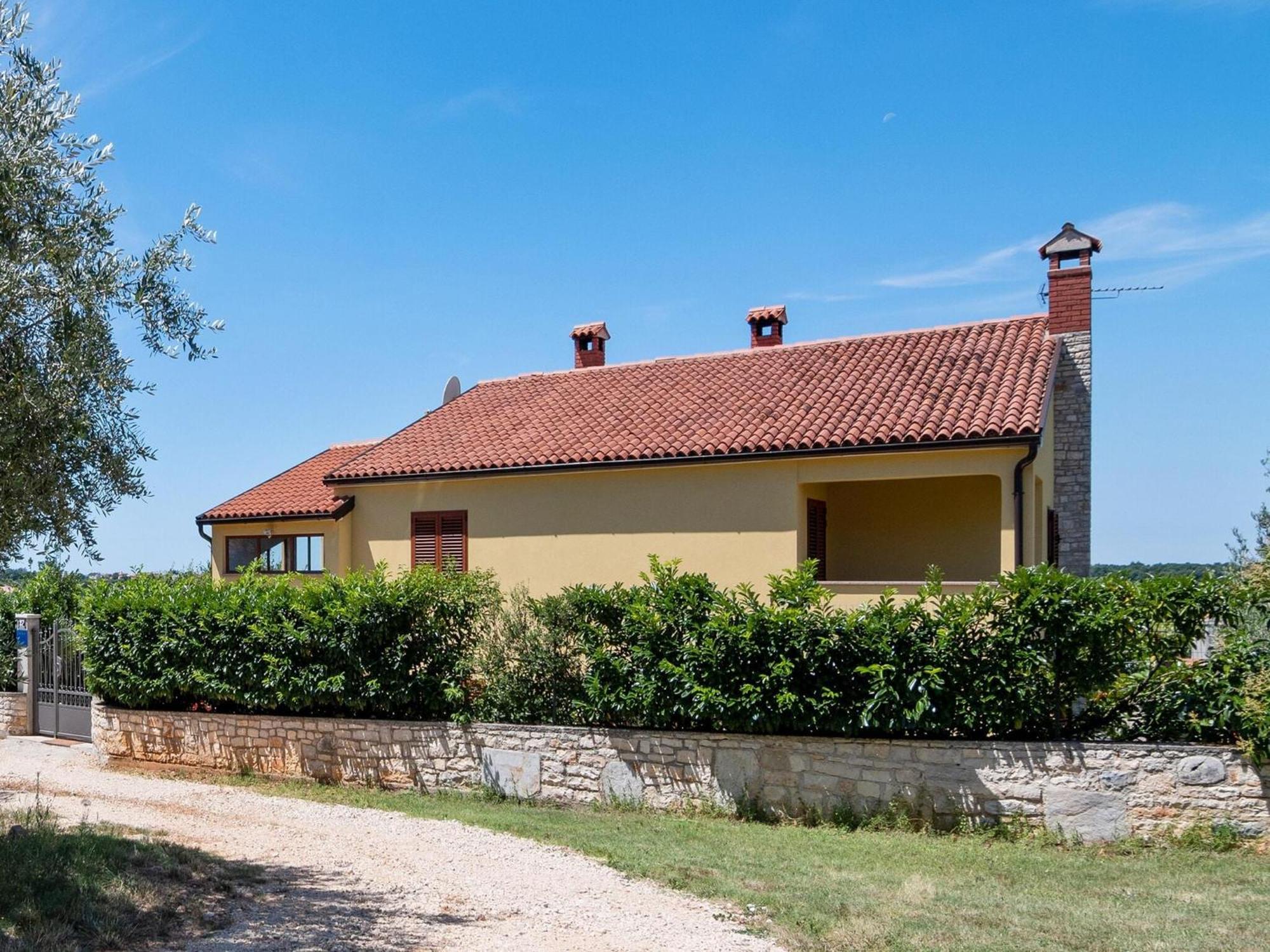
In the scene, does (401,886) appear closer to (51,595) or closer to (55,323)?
(55,323)

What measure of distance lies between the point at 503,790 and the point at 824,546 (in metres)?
6.87

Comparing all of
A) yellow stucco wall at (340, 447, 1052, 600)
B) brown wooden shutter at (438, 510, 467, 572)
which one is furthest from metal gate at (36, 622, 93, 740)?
brown wooden shutter at (438, 510, 467, 572)

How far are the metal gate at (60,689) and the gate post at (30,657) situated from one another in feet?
0.15

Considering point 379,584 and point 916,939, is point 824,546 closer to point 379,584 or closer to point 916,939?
point 379,584

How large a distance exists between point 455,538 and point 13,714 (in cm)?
867

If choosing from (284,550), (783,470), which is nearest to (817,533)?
(783,470)

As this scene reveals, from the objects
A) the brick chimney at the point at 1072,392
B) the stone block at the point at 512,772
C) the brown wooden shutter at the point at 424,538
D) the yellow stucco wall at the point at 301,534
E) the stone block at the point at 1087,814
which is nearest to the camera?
the stone block at the point at 1087,814

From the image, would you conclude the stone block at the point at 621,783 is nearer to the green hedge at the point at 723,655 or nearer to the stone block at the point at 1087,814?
the green hedge at the point at 723,655

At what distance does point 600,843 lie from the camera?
10109 mm

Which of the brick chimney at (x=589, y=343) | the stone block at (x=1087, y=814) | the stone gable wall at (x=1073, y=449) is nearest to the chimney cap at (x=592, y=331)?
the brick chimney at (x=589, y=343)

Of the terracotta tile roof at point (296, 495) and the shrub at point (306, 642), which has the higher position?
the terracotta tile roof at point (296, 495)

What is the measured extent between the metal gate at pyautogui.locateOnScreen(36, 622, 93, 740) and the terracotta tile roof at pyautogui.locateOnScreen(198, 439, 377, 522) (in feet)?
17.8

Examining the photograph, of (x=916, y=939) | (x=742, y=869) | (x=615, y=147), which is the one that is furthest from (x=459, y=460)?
(x=916, y=939)

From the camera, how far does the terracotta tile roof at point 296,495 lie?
22125 millimetres
